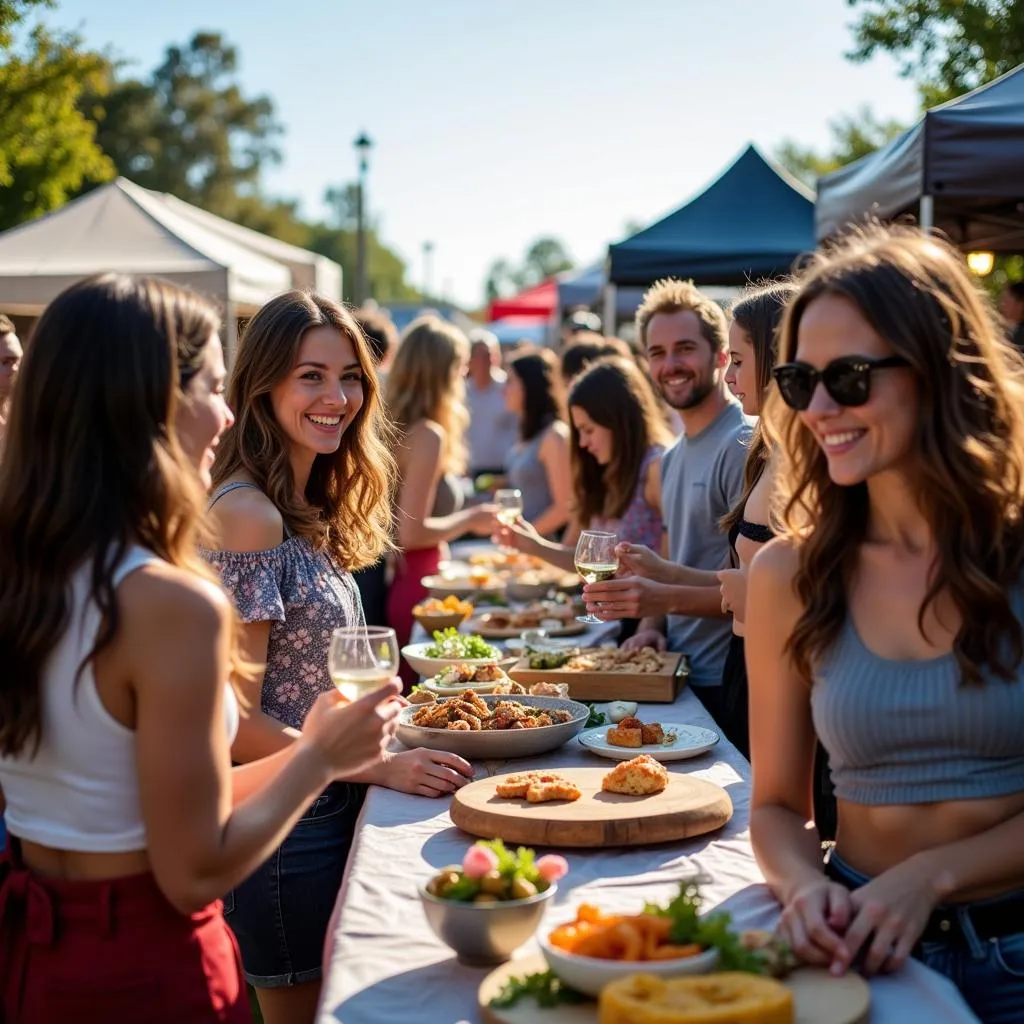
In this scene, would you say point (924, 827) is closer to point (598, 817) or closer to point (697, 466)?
point (598, 817)

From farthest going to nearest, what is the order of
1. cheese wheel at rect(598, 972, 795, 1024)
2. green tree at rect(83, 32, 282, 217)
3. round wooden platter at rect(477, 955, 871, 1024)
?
green tree at rect(83, 32, 282, 217) → round wooden platter at rect(477, 955, 871, 1024) → cheese wheel at rect(598, 972, 795, 1024)

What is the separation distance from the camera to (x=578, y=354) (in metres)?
7.59

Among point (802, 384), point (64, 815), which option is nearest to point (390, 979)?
point (64, 815)

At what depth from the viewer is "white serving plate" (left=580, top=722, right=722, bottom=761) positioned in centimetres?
302

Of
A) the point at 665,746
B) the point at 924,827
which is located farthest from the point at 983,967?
the point at 665,746

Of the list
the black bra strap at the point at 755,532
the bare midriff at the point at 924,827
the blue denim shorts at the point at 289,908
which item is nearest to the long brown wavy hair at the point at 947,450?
the bare midriff at the point at 924,827

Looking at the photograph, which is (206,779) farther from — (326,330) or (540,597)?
(540,597)

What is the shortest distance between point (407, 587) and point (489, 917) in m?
4.77

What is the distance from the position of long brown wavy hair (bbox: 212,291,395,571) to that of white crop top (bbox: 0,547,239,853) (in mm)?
1308

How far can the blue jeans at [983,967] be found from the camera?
1.99m

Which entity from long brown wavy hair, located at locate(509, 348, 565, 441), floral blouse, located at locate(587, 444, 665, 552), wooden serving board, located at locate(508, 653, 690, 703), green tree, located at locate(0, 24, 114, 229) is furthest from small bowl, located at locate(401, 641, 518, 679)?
green tree, located at locate(0, 24, 114, 229)

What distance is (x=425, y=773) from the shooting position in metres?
2.87

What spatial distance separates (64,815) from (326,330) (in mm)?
1699

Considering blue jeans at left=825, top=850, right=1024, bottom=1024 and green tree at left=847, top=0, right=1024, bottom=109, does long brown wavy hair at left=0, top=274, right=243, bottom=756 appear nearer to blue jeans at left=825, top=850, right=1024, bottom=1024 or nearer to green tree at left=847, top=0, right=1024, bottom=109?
blue jeans at left=825, top=850, right=1024, bottom=1024
